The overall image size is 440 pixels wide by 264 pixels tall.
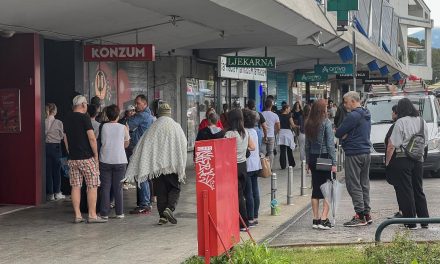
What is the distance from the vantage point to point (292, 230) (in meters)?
10.8

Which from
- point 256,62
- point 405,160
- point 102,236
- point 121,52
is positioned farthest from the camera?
point 256,62

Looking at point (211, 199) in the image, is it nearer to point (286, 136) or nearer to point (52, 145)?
point (52, 145)

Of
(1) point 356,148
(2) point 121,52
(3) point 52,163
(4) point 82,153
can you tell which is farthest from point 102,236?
(2) point 121,52

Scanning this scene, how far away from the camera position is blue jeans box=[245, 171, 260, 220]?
10562mm

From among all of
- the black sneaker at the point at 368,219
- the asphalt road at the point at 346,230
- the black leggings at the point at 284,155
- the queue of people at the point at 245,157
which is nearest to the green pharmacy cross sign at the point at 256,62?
the black leggings at the point at 284,155

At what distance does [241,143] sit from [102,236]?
7.40 ft

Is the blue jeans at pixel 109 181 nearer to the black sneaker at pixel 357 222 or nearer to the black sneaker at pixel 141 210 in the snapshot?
the black sneaker at pixel 141 210

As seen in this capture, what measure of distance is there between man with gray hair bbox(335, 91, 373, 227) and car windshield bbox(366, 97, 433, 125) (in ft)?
27.4

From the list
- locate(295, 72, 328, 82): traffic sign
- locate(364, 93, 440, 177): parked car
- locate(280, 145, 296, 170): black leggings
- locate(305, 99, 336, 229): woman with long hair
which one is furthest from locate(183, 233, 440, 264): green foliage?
locate(295, 72, 328, 82): traffic sign

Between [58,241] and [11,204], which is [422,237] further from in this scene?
[11,204]

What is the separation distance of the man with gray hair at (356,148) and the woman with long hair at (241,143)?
57.2 inches

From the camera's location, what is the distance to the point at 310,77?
29.9 meters

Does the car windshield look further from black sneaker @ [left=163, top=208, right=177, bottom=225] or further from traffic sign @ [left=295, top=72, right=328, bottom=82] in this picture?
black sneaker @ [left=163, top=208, right=177, bottom=225]

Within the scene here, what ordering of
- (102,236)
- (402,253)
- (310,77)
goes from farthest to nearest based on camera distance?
(310,77) → (102,236) → (402,253)
